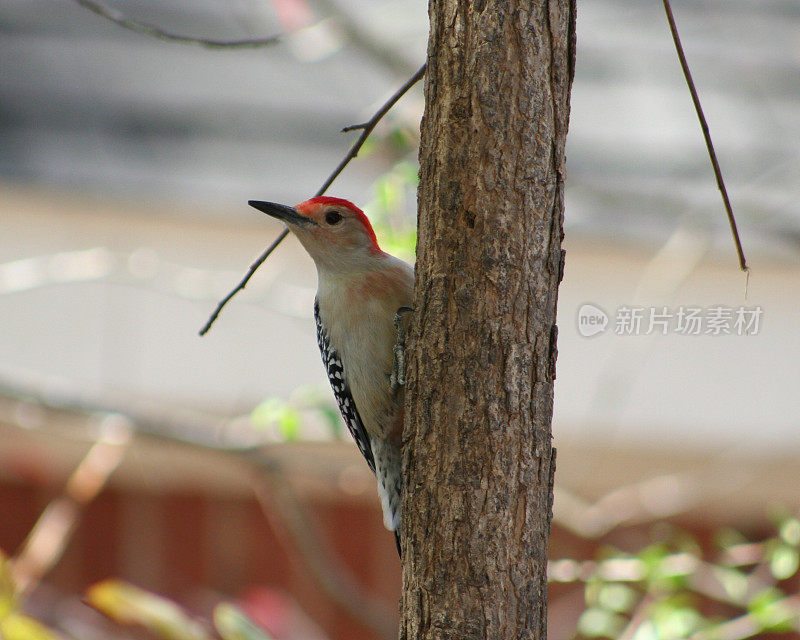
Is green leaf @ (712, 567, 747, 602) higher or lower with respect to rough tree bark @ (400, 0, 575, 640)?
lower

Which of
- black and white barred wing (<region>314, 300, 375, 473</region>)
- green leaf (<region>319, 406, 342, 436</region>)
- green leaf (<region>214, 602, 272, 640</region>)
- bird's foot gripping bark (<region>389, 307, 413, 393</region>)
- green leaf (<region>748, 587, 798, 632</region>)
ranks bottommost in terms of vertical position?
green leaf (<region>214, 602, 272, 640</region>)

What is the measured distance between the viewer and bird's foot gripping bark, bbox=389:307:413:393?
3.09 metres

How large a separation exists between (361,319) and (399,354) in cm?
25

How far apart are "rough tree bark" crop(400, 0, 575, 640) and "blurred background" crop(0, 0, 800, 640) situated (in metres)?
1.79

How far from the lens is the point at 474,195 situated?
1.99 m

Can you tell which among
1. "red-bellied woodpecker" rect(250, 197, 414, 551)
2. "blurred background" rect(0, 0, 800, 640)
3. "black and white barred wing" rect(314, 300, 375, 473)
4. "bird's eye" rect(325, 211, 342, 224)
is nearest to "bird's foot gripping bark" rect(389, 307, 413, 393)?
"red-bellied woodpecker" rect(250, 197, 414, 551)

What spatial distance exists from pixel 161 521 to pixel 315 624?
3.77 ft

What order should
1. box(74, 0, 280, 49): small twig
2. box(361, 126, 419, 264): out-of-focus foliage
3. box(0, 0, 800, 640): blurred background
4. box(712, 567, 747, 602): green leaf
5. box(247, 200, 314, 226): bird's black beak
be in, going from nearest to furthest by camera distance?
box(74, 0, 280, 49): small twig
box(247, 200, 314, 226): bird's black beak
box(712, 567, 747, 602): green leaf
box(361, 126, 419, 264): out-of-focus foliage
box(0, 0, 800, 640): blurred background

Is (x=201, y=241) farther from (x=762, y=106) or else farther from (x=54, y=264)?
(x=762, y=106)

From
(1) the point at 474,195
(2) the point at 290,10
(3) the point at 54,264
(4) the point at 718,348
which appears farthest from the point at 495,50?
(4) the point at 718,348

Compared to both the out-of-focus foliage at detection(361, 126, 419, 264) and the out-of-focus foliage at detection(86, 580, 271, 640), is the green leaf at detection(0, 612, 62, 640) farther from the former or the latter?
the out-of-focus foliage at detection(361, 126, 419, 264)

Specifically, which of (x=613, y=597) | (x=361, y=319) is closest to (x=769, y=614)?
(x=613, y=597)

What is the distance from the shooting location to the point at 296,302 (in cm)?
506

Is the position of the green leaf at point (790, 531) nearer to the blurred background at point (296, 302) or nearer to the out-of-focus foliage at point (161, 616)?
the blurred background at point (296, 302)
